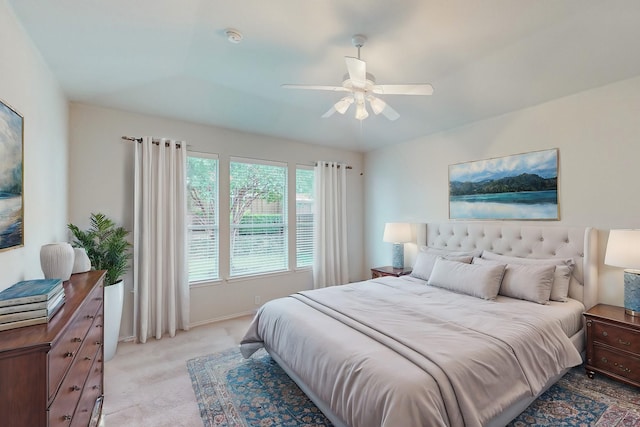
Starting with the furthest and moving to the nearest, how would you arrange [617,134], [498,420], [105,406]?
[617,134] → [105,406] → [498,420]

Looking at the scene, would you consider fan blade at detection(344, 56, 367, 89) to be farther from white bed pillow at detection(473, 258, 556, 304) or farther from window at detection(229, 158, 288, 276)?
window at detection(229, 158, 288, 276)

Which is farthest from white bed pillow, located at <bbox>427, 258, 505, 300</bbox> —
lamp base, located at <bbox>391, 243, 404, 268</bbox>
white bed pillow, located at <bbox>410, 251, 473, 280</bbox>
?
lamp base, located at <bbox>391, 243, 404, 268</bbox>

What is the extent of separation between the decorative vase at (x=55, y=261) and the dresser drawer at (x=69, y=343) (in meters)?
0.26

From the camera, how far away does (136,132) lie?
11.3ft

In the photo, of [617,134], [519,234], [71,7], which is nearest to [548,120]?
[617,134]

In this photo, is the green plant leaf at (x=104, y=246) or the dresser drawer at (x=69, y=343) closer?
the dresser drawer at (x=69, y=343)

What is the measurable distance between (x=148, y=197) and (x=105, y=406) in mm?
2056

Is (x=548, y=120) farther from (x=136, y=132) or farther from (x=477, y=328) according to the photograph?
(x=136, y=132)

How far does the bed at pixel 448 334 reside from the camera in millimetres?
1529

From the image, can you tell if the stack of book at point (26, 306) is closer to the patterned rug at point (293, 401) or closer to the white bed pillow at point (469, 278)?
the patterned rug at point (293, 401)

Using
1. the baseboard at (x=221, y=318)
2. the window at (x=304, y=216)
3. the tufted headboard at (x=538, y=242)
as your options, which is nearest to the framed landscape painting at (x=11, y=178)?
the baseboard at (x=221, y=318)

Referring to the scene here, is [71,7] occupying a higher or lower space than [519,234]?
higher

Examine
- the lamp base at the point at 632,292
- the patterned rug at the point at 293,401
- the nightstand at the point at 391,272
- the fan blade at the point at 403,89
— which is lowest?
the patterned rug at the point at 293,401

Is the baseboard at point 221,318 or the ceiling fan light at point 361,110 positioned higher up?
the ceiling fan light at point 361,110
